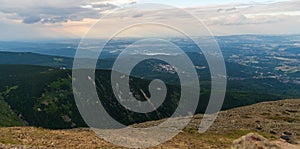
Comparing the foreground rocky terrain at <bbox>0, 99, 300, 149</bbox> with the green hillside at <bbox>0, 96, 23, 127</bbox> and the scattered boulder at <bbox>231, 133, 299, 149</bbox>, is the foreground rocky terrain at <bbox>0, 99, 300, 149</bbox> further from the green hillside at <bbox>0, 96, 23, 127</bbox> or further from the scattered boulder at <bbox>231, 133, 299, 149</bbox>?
the green hillside at <bbox>0, 96, 23, 127</bbox>

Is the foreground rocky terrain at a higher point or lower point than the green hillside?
higher

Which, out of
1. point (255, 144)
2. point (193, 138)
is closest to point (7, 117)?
point (193, 138)

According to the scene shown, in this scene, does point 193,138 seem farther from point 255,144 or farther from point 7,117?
point 7,117

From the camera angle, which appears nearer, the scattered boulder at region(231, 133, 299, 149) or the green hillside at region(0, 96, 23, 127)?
the scattered boulder at region(231, 133, 299, 149)

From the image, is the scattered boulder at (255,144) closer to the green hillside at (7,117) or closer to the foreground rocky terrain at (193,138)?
the foreground rocky terrain at (193,138)

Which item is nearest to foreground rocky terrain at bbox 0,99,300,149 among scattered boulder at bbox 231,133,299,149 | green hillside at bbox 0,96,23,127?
scattered boulder at bbox 231,133,299,149

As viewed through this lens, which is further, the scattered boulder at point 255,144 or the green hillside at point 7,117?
the green hillside at point 7,117

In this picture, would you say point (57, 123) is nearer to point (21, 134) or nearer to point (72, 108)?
point (72, 108)

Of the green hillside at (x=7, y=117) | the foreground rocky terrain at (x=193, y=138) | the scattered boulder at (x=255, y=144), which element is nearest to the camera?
the foreground rocky terrain at (x=193, y=138)

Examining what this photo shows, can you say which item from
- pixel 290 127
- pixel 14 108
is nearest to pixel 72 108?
pixel 14 108

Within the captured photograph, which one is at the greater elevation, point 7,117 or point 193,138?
point 193,138

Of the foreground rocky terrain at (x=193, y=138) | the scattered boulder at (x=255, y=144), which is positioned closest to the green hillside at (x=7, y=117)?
the foreground rocky terrain at (x=193, y=138)
